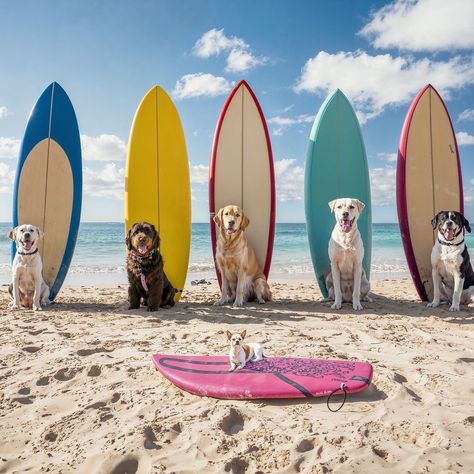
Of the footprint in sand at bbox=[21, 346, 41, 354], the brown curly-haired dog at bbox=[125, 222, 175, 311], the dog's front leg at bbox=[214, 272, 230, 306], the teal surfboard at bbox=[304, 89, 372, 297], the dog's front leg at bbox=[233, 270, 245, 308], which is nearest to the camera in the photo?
the footprint in sand at bbox=[21, 346, 41, 354]

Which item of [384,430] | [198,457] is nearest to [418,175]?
[384,430]

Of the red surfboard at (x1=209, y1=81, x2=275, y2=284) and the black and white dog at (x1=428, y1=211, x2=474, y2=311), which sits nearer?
the black and white dog at (x1=428, y1=211, x2=474, y2=311)

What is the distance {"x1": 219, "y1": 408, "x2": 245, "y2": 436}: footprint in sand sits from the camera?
5.90 feet

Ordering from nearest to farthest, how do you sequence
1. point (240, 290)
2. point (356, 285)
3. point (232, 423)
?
point (232, 423) → point (356, 285) → point (240, 290)

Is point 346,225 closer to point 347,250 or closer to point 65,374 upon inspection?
point 347,250

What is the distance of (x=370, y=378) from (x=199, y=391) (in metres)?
0.85

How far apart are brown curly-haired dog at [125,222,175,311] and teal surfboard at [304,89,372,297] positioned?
2052mm

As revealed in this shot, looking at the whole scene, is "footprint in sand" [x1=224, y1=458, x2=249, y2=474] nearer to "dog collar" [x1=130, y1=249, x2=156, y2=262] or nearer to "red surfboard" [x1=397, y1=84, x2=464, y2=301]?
"dog collar" [x1=130, y1=249, x2=156, y2=262]

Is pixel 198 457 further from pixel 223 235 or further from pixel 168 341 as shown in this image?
pixel 223 235

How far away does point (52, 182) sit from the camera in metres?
5.42

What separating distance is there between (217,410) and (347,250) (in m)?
2.99

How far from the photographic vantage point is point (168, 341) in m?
3.15

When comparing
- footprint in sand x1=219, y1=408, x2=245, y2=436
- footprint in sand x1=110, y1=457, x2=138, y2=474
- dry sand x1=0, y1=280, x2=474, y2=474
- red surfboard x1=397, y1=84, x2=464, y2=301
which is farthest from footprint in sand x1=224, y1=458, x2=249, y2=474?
red surfboard x1=397, y1=84, x2=464, y2=301

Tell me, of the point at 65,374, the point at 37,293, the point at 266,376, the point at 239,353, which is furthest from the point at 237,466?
the point at 37,293
